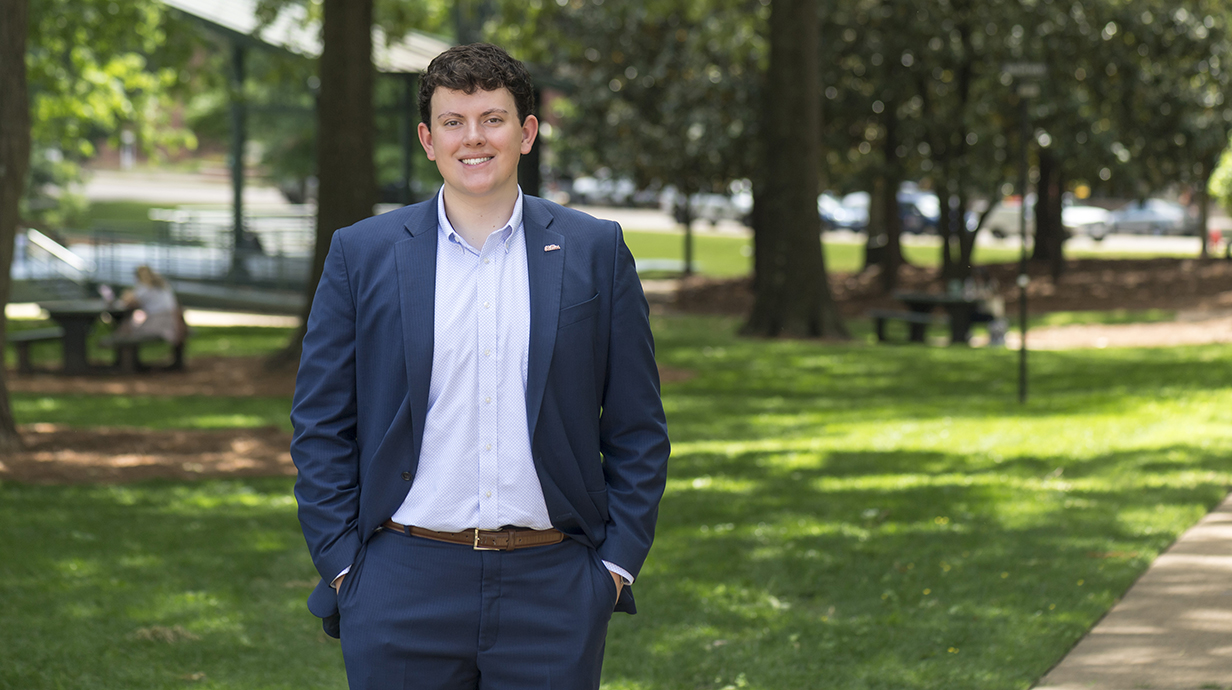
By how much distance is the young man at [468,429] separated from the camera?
8.89 ft

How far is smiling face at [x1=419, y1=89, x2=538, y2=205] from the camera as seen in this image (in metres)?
2.77

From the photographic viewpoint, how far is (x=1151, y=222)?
5184 cm

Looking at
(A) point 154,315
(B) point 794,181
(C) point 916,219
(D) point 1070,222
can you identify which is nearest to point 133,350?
(A) point 154,315

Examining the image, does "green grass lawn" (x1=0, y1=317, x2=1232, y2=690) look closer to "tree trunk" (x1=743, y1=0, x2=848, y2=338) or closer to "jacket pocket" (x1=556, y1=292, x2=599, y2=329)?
"jacket pocket" (x1=556, y1=292, x2=599, y2=329)

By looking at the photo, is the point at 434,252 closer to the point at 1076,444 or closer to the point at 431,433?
the point at 431,433

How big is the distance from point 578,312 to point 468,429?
323 mm

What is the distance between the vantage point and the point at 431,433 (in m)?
2.72

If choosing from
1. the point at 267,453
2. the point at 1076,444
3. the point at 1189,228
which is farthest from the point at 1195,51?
the point at 1189,228

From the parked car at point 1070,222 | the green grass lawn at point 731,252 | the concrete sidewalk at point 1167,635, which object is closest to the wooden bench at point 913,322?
the concrete sidewalk at point 1167,635

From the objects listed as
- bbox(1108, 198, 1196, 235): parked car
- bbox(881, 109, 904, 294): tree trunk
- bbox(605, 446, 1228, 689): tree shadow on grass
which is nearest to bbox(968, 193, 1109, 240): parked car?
bbox(1108, 198, 1196, 235): parked car

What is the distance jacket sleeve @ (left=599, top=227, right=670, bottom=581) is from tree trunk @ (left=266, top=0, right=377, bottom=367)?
39.5 feet

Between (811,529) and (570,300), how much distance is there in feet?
16.1

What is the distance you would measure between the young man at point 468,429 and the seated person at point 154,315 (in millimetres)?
13399

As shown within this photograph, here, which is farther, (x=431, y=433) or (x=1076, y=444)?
(x=1076, y=444)
